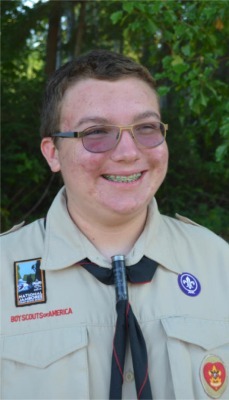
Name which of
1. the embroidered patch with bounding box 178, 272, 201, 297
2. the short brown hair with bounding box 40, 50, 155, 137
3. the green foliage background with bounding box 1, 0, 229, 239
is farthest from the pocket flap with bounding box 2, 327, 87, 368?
the green foliage background with bounding box 1, 0, 229, 239

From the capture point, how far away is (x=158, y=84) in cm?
611

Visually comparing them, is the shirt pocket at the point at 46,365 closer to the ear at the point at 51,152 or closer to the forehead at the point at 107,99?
the ear at the point at 51,152

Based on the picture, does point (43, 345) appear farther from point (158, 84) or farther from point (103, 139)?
point (158, 84)

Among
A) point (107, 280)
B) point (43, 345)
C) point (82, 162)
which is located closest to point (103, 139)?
point (82, 162)

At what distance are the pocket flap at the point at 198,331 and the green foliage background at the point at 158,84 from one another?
6.58 ft

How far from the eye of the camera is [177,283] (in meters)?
2.05

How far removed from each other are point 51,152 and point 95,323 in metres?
0.75

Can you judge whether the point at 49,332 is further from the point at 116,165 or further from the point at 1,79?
the point at 1,79

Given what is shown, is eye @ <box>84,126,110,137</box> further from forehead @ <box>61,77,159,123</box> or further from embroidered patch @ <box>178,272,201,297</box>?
embroidered patch @ <box>178,272,201,297</box>

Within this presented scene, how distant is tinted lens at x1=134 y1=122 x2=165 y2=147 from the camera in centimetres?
198

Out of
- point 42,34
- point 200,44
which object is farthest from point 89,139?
point 42,34

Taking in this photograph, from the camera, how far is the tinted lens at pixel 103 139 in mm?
1925

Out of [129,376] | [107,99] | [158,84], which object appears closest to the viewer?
[129,376]

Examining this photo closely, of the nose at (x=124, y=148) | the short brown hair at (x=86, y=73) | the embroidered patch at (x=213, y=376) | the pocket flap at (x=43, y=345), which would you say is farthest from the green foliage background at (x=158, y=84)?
the pocket flap at (x=43, y=345)
